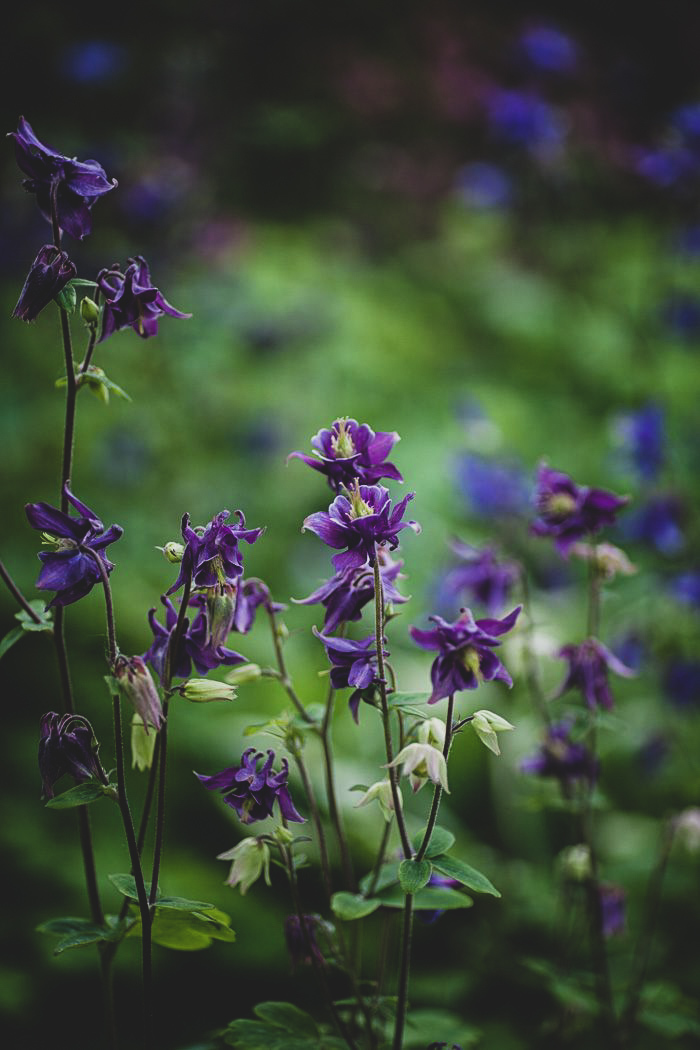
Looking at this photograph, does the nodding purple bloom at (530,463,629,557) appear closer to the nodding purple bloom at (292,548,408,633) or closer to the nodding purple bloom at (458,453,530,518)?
the nodding purple bloom at (292,548,408,633)

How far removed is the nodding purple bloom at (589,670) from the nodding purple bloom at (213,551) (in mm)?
581

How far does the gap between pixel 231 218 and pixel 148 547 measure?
10.6 feet

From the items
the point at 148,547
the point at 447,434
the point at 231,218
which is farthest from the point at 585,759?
the point at 231,218

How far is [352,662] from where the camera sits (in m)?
0.98

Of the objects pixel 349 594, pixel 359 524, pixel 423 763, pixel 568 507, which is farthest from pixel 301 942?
pixel 568 507

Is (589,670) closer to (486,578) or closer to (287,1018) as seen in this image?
(486,578)

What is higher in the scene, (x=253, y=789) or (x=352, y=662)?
(x=352, y=662)

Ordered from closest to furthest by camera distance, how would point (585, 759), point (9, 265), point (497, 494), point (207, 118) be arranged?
point (585, 759) → point (497, 494) → point (9, 265) → point (207, 118)

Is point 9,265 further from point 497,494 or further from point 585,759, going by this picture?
point 585,759

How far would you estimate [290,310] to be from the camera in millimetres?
4109

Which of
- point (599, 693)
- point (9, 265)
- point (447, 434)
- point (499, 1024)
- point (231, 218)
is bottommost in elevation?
point (499, 1024)

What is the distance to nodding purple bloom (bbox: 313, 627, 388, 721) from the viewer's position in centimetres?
94

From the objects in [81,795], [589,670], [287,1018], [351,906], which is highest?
[589,670]

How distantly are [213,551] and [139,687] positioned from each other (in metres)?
0.16
